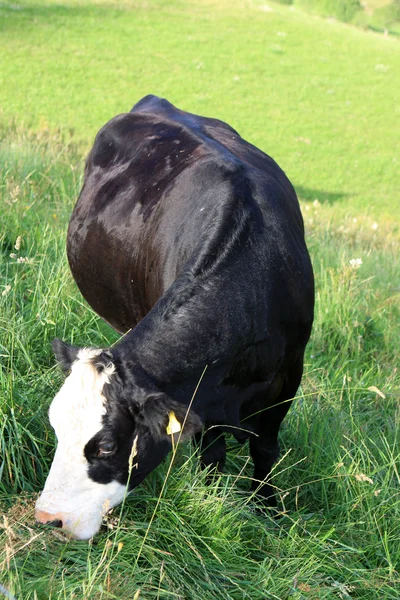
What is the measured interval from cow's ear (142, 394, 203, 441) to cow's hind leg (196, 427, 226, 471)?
0.75 metres

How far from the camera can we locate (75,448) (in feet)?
9.43

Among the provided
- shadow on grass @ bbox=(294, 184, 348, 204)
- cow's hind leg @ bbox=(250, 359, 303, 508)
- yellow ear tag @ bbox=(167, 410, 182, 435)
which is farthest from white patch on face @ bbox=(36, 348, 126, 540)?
shadow on grass @ bbox=(294, 184, 348, 204)

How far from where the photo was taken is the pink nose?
2828mm

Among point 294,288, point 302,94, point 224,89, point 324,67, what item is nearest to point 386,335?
point 294,288

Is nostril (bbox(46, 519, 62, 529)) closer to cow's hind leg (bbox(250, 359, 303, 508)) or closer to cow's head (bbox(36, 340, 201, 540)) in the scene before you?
cow's head (bbox(36, 340, 201, 540))

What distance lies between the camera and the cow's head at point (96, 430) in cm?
286

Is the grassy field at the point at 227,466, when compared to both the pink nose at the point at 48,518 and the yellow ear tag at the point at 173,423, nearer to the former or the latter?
the pink nose at the point at 48,518

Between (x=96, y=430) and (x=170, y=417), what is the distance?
280mm

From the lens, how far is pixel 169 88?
22.5 meters

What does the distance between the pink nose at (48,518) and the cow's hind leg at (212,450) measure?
98 cm

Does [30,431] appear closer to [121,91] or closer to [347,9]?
[121,91]

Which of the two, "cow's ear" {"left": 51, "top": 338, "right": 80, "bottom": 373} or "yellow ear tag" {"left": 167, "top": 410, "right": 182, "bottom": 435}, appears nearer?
"yellow ear tag" {"left": 167, "top": 410, "right": 182, "bottom": 435}

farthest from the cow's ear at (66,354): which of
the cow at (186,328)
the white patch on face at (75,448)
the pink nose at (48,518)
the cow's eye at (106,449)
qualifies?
the pink nose at (48,518)

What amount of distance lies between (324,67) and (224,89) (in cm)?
627
